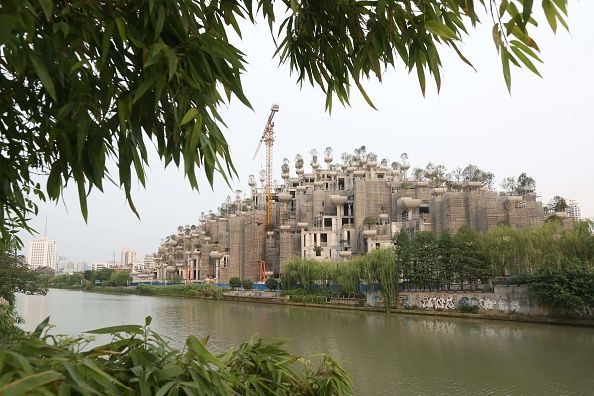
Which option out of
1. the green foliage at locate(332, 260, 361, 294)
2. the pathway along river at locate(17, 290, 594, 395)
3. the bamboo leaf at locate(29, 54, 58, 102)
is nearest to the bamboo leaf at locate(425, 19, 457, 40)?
the bamboo leaf at locate(29, 54, 58, 102)

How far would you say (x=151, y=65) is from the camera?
3.30 ft

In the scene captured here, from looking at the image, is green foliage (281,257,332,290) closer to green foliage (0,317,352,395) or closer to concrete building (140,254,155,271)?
green foliage (0,317,352,395)

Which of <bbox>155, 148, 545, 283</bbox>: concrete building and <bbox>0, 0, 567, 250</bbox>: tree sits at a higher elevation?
<bbox>155, 148, 545, 283</bbox>: concrete building

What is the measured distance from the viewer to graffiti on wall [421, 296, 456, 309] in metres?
19.8

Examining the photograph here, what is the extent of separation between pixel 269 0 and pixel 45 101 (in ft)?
2.20

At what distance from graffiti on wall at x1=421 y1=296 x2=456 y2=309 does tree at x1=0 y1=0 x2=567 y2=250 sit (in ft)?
65.7

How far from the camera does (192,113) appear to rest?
1019mm

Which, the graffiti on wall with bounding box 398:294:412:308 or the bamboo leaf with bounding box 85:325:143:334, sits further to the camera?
the graffiti on wall with bounding box 398:294:412:308

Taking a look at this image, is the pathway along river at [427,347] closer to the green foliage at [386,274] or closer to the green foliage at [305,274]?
the green foliage at [386,274]

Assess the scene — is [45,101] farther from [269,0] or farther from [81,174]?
[269,0]

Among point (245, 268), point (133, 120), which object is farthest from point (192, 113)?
point (245, 268)

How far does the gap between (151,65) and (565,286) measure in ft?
57.0

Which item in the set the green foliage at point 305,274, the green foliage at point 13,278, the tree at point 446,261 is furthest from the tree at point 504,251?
the green foliage at point 13,278

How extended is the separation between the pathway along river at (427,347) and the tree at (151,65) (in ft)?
24.2
